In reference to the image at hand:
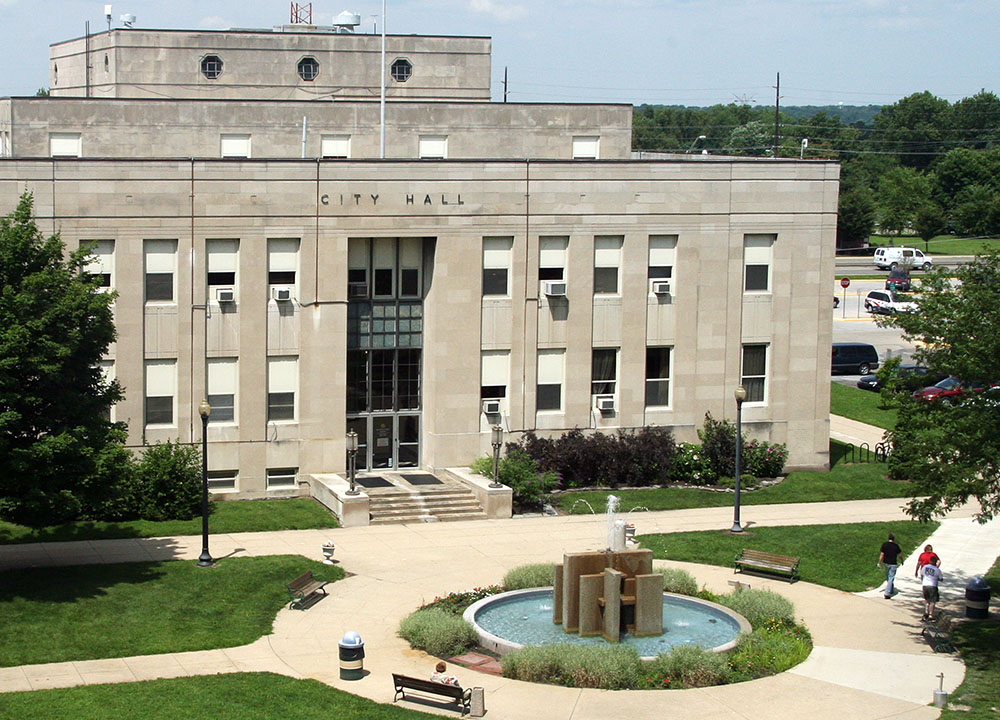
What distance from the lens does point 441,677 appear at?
951 inches

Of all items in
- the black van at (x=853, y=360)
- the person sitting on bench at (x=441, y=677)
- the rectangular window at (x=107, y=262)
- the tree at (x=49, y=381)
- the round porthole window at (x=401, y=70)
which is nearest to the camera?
the person sitting on bench at (x=441, y=677)

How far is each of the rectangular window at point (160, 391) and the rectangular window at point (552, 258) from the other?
447 inches

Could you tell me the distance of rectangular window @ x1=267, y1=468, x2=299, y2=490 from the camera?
40281mm

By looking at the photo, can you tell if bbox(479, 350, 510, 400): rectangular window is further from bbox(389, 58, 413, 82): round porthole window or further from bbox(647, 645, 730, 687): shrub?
bbox(389, 58, 413, 82): round porthole window

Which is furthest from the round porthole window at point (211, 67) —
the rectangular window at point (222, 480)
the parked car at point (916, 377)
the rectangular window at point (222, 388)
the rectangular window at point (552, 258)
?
the parked car at point (916, 377)

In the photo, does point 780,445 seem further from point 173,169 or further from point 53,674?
point 53,674

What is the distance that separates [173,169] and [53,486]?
12.5 metres

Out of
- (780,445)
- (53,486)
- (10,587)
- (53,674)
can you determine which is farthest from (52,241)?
(780,445)

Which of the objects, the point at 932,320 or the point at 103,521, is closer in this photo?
the point at 932,320

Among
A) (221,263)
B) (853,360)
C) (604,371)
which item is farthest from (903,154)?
(221,263)

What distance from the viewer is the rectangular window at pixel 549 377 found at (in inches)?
1665

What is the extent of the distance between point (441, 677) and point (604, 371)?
19964 millimetres

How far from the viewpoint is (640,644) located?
2680 centimetres

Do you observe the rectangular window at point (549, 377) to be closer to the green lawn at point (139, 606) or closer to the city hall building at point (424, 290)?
the city hall building at point (424, 290)
